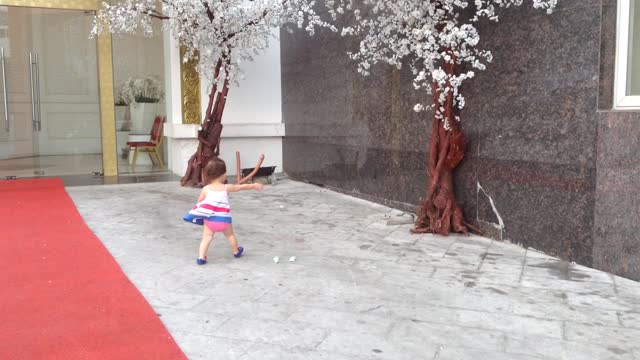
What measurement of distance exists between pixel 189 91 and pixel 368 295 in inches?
248

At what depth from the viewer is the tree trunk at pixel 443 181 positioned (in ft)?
16.7

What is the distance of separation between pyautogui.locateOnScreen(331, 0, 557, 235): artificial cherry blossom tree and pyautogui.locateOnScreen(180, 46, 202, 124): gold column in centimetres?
424

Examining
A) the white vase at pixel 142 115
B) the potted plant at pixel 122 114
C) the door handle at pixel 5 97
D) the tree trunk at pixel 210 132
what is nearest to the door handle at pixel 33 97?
the door handle at pixel 5 97

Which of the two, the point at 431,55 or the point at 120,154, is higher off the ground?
the point at 431,55

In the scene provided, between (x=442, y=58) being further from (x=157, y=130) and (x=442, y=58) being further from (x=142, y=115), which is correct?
(x=142, y=115)

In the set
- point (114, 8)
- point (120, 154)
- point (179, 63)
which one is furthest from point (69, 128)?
point (114, 8)

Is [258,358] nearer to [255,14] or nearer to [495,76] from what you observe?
[495,76]

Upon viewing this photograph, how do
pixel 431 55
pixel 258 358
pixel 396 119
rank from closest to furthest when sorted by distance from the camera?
pixel 258 358, pixel 431 55, pixel 396 119

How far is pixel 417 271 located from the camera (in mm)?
4051

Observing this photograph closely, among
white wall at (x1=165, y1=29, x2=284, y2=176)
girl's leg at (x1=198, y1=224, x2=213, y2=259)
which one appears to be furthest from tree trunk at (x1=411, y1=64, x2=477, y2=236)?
white wall at (x1=165, y1=29, x2=284, y2=176)

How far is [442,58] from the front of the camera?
4.98 metres

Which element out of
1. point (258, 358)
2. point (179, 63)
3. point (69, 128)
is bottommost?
point (258, 358)

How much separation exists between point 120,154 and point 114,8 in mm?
2819

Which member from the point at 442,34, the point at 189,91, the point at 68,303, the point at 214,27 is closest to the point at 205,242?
the point at 68,303
